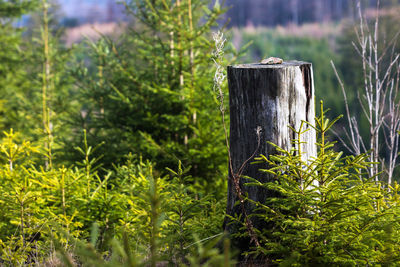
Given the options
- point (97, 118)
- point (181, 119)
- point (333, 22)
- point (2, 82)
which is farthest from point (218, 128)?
point (333, 22)

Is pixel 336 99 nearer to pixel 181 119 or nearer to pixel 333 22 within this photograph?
pixel 181 119

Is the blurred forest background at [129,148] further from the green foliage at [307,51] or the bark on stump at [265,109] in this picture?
the green foliage at [307,51]

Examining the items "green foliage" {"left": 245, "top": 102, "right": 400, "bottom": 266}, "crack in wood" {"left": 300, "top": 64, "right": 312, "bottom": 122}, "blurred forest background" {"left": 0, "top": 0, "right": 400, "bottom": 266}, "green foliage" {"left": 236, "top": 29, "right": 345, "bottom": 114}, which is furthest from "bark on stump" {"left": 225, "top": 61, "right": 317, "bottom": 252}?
"green foliage" {"left": 236, "top": 29, "right": 345, "bottom": 114}

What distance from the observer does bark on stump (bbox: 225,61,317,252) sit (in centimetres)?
284

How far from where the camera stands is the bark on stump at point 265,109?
112 inches

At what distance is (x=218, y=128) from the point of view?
21.7 feet

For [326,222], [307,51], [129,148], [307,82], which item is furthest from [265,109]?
[307,51]

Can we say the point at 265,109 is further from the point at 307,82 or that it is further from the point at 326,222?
the point at 326,222

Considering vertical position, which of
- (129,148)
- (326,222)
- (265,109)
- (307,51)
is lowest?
(307,51)

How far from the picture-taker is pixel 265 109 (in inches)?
112

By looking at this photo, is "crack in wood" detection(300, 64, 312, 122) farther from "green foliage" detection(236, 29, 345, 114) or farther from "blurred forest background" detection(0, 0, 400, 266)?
"green foliage" detection(236, 29, 345, 114)

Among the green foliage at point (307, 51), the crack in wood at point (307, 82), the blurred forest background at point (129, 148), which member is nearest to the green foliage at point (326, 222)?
the blurred forest background at point (129, 148)

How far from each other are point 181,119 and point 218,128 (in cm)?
66

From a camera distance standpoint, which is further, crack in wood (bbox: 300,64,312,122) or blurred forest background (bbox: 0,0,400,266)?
blurred forest background (bbox: 0,0,400,266)
